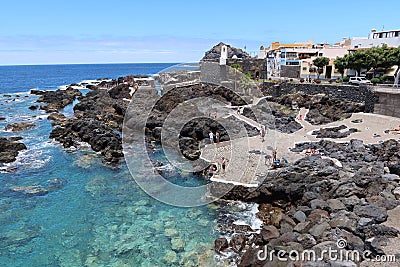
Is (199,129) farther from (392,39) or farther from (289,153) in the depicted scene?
(392,39)

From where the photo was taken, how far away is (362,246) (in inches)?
464

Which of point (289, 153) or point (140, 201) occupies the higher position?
point (289, 153)

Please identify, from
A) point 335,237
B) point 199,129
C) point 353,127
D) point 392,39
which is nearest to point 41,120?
point 199,129

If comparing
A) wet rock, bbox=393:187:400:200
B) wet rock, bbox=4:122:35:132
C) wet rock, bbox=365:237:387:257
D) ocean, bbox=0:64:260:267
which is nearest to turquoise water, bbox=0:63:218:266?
ocean, bbox=0:64:260:267

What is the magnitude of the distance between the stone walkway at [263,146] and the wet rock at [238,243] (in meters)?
4.24

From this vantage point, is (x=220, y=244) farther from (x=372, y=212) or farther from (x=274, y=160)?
(x=274, y=160)

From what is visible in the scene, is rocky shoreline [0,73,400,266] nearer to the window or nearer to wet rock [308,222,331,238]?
wet rock [308,222,331,238]

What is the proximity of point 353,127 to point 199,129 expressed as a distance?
45.2 feet

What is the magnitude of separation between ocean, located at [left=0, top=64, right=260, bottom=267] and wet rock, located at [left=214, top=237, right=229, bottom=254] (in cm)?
32

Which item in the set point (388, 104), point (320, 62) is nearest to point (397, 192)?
point (388, 104)

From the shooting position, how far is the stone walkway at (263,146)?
20.0m

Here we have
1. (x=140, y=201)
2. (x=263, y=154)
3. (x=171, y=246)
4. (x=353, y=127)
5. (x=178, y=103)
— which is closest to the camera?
(x=171, y=246)

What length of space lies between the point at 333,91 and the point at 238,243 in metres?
29.1

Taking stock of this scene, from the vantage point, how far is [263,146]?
24.5m
